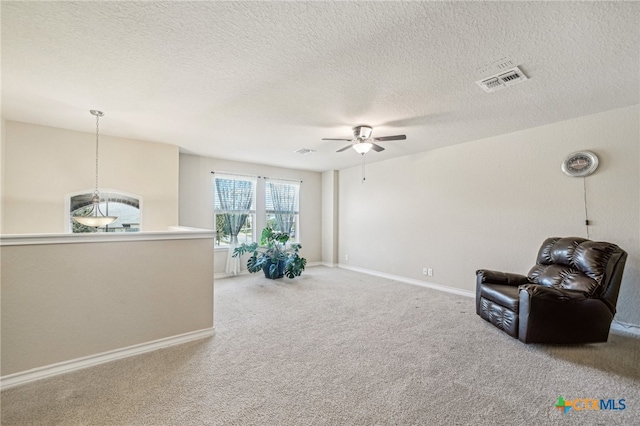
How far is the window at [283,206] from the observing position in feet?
21.6

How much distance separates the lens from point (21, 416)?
1.74m

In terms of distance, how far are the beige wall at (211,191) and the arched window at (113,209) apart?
3.24ft

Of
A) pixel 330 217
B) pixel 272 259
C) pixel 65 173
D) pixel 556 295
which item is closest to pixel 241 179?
pixel 272 259

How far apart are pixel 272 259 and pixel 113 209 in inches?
113

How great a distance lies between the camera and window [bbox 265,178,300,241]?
6.58 metres

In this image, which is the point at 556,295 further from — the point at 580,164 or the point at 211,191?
the point at 211,191

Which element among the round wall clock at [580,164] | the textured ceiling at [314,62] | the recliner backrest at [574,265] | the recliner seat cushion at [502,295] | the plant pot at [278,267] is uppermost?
the textured ceiling at [314,62]

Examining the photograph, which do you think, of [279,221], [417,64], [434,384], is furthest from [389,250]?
[417,64]

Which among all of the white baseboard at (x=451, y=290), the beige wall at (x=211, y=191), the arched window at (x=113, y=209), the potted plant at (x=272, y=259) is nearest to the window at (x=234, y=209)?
the beige wall at (x=211, y=191)

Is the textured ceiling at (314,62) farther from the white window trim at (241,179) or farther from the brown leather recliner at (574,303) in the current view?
the white window trim at (241,179)

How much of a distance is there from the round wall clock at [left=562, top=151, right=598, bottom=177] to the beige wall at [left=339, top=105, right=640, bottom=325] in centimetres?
9

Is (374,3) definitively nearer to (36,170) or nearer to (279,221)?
(36,170)

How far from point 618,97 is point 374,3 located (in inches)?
121

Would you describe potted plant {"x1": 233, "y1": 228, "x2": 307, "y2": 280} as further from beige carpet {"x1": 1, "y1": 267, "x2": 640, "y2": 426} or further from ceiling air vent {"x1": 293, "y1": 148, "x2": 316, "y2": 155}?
beige carpet {"x1": 1, "y1": 267, "x2": 640, "y2": 426}
